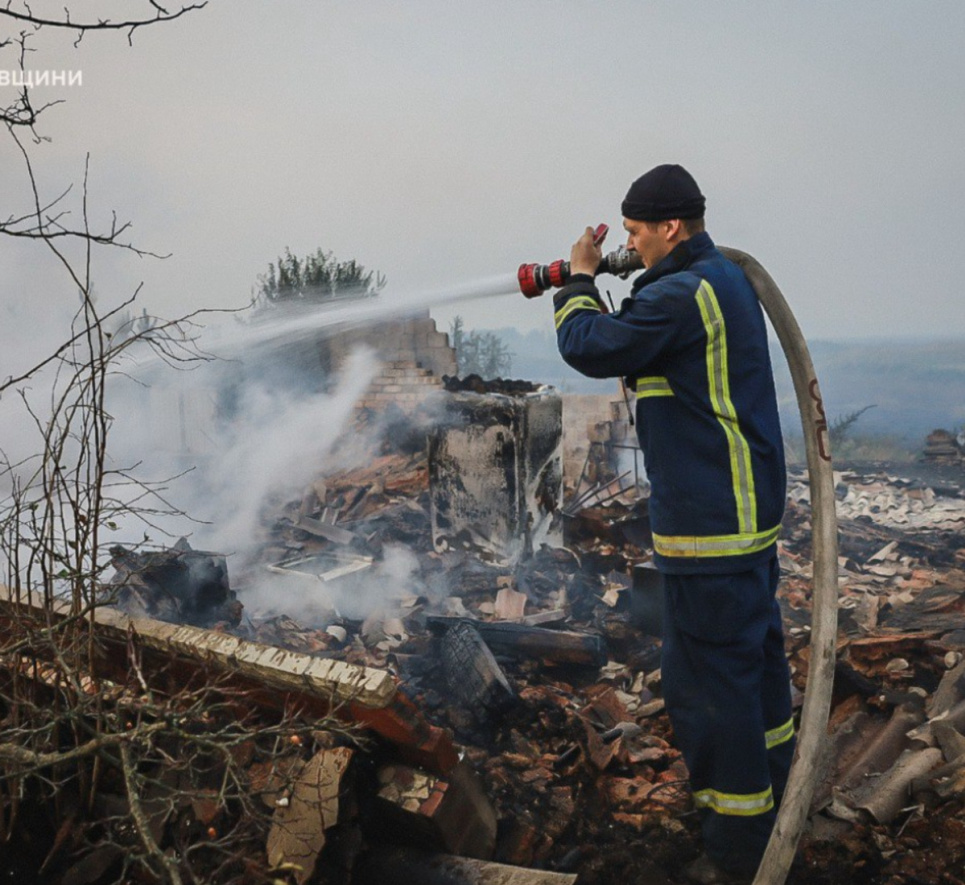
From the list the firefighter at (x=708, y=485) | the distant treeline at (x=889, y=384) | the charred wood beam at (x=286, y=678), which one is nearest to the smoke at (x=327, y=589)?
the charred wood beam at (x=286, y=678)

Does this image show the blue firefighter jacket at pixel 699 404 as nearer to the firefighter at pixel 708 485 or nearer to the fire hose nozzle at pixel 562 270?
the firefighter at pixel 708 485

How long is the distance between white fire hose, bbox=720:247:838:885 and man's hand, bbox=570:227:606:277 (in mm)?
580

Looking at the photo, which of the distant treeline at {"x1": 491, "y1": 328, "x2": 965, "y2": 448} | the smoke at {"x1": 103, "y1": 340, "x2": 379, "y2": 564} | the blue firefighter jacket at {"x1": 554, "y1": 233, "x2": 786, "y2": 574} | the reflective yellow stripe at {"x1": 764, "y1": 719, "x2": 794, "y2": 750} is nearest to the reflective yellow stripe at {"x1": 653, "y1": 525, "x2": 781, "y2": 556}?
the blue firefighter jacket at {"x1": 554, "y1": 233, "x2": 786, "y2": 574}

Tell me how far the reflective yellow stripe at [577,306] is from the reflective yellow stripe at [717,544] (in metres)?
0.89

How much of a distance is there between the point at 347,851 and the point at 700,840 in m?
1.46

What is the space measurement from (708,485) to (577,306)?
82 centimetres

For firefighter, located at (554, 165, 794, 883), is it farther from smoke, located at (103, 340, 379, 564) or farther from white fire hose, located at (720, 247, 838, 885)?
smoke, located at (103, 340, 379, 564)

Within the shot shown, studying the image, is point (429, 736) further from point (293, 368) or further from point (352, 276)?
point (352, 276)

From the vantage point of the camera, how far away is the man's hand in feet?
9.23

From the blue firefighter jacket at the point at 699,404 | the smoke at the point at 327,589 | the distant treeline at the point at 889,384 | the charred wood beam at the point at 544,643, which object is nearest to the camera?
the blue firefighter jacket at the point at 699,404

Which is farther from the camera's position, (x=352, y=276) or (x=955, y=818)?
(x=352, y=276)

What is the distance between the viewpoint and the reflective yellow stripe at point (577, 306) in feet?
8.73

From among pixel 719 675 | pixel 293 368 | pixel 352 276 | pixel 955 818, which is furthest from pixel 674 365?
pixel 352 276

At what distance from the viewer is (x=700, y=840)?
9.38ft
